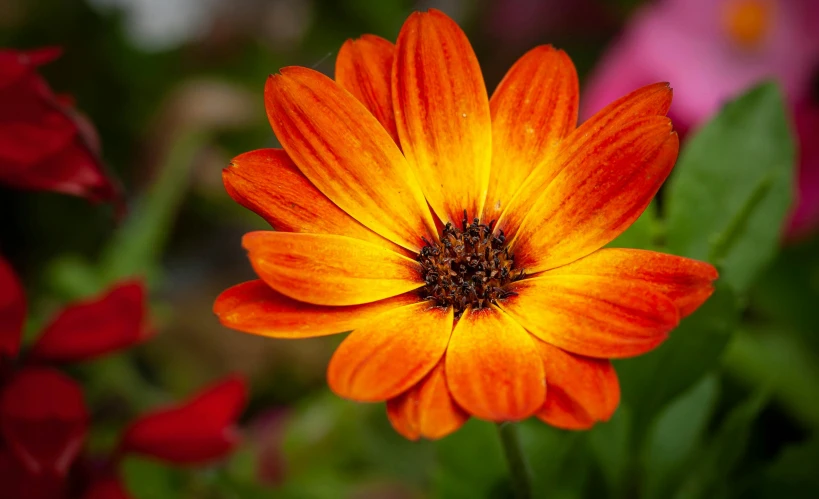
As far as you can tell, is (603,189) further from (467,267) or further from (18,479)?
(18,479)

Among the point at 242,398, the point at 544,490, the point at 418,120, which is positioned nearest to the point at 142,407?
the point at 242,398

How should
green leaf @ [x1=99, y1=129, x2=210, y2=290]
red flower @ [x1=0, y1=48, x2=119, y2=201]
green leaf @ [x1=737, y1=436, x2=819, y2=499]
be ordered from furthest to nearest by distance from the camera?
green leaf @ [x1=99, y1=129, x2=210, y2=290] → green leaf @ [x1=737, y1=436, x2=819, y2=499] → red flower @ [x1=0, y1=48, x2=119, y2=201]

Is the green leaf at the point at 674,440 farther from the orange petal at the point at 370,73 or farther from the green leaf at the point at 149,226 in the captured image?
the green leaf at the point at 149,226

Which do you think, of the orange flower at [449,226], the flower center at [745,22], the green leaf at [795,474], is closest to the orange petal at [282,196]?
the orange flower at [449,226]

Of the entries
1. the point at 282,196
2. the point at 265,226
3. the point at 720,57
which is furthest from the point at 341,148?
the point at 720,57

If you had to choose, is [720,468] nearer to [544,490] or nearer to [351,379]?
[544,490]

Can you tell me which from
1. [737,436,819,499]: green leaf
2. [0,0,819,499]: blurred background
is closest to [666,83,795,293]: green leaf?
[0,0,819,499]: blurred background

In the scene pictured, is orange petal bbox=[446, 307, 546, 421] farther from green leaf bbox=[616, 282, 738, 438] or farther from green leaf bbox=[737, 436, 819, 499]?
green leaf bbox=[737, 436, 819, 499]

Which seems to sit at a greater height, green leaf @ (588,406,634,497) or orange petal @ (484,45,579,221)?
orange petal @ (484,45,579,221)
